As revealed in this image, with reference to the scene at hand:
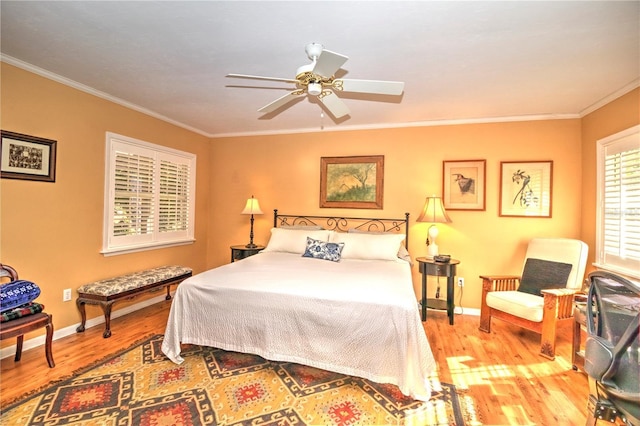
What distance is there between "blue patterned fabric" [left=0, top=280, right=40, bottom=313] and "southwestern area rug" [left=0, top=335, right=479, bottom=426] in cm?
68

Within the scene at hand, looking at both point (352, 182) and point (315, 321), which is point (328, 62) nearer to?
point (315, 321)

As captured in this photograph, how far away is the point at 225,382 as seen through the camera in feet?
7.52

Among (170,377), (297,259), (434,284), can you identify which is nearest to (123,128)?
(297,259)

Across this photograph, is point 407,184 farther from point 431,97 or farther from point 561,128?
point 561,128

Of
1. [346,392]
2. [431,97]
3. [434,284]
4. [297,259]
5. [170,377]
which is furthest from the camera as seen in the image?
[434,284]

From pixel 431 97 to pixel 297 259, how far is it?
2355 millimetres

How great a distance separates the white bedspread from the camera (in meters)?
2.09

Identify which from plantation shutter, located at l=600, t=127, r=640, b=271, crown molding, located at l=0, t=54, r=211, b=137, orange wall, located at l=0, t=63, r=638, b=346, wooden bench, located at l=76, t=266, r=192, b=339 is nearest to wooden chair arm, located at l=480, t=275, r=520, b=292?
orange wall, located at l=0, t=63, r=638, b=346

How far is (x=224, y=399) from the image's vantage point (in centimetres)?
209

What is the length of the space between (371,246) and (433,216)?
2.98 feet

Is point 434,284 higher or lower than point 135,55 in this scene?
lower

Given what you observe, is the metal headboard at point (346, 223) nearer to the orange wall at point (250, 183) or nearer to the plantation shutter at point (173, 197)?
the orange wall at point (250, 183)

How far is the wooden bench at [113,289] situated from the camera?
120 inches

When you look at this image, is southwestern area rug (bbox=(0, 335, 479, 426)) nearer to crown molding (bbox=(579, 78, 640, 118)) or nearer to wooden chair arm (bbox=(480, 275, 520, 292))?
wooden chair arm (bbox=(480, 275, 520, 292))
